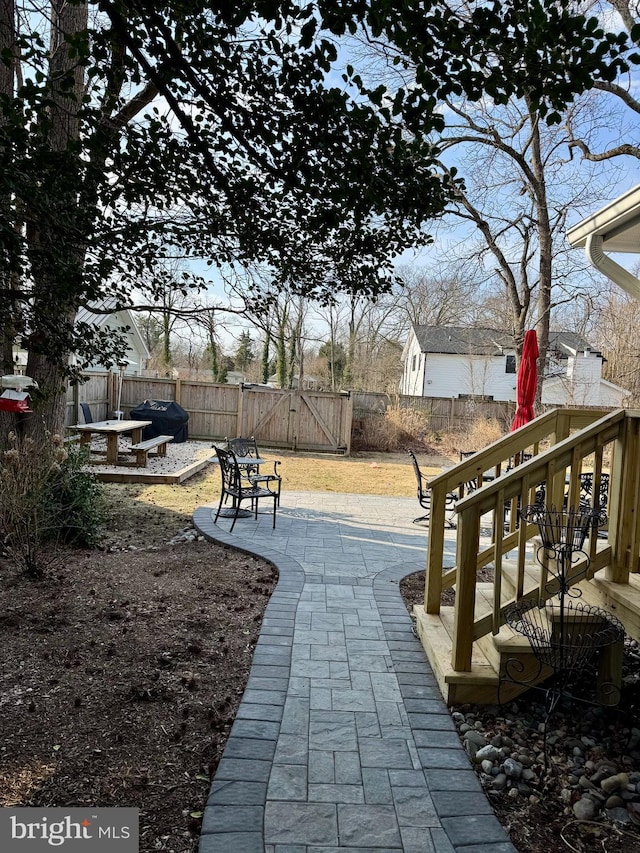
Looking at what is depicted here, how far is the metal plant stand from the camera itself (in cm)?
289

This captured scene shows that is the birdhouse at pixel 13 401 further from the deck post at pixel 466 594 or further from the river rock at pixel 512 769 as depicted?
the river rock at pixel 512 769

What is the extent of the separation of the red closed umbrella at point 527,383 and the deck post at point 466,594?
12.4 feet

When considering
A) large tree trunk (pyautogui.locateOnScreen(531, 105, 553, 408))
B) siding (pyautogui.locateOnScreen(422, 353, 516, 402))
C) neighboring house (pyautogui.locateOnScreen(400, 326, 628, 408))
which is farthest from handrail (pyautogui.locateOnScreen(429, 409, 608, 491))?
siding (pyautogui.locateOnScreen(422, 353, 516, 402))

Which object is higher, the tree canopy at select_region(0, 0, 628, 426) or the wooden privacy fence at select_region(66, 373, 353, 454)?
the tree canopy at select_region(0, 0, 628, 426)

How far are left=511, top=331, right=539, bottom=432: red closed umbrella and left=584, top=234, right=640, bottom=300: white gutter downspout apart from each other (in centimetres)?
147

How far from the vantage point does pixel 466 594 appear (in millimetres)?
3275

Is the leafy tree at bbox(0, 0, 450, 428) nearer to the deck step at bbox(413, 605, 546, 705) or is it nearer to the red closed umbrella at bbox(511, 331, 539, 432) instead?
the deck step at bbox(413, 605, 546, 705)

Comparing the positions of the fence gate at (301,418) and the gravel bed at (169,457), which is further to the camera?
the fence gate at (301,418)

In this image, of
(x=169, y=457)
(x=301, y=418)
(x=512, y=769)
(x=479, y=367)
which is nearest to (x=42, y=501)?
(x=512, y=769)

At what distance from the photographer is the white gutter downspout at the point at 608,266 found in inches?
197

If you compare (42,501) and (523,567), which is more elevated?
(523,567)

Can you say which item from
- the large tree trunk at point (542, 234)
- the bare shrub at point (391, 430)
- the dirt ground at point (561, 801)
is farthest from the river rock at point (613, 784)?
the bare shrub at point (391, 430)

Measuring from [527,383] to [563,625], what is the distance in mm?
4654

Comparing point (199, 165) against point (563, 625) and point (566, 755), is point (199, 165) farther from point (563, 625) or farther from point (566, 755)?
point (566, 755)
